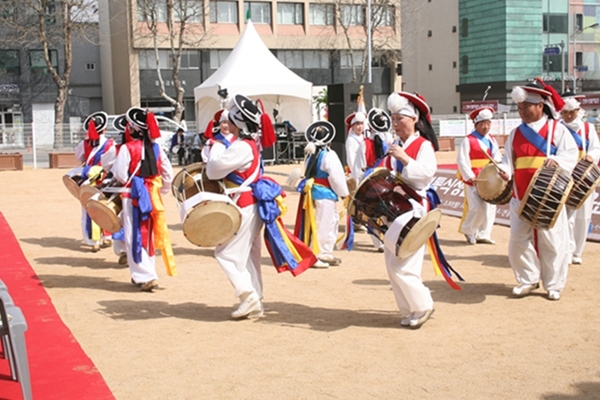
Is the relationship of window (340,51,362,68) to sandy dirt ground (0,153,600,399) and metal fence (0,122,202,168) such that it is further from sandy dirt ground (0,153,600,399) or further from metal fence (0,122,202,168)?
sandy dirt ground (0,153,600,399)

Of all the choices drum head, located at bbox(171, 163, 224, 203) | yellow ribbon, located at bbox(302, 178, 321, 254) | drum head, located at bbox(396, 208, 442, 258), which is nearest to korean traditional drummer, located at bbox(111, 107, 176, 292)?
drum head, located at bbox(171, 163, 224, 203)

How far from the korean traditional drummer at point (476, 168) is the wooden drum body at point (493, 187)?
1.59m

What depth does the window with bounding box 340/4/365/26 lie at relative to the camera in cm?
4862

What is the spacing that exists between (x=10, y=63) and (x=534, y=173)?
4440 cm

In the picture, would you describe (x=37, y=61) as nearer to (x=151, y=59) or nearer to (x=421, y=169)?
(x=151, y=59)

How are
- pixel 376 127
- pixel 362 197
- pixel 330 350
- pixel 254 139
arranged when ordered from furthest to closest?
pixel 376 127
pixel 254 139
pixel 362 197
pixel 330 350

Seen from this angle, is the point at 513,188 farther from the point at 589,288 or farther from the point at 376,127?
the point at 376,127

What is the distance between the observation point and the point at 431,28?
206 feet

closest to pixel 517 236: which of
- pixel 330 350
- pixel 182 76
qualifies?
pixel 330 350

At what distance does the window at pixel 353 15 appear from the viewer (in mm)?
48622

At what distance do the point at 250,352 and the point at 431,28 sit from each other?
197ft

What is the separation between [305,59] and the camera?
5059cm

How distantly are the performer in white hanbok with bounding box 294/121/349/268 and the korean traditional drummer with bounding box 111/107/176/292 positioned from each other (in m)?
1.94

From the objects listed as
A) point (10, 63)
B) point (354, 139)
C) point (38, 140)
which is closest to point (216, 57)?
point (10, 63)
